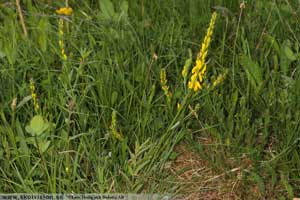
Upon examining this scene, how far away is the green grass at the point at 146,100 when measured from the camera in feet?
6.03

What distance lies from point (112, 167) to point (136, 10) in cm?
→ 84

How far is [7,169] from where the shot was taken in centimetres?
183

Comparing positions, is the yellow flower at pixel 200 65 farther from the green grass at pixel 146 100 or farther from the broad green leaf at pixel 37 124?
the broad green leaf at pixel 37 124

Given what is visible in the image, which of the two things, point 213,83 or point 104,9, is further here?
point 104,9

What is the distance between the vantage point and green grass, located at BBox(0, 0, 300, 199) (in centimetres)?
184

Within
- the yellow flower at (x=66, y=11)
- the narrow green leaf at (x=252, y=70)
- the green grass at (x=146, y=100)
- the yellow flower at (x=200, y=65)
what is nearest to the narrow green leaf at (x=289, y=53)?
the green grass at (x=146, y=100)

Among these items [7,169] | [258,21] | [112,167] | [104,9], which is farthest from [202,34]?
[7,169]

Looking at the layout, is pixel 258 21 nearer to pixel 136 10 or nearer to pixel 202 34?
pixel 202 34

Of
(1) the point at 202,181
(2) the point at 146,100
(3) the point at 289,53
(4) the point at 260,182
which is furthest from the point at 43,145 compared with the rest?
(3) the point at 289,53

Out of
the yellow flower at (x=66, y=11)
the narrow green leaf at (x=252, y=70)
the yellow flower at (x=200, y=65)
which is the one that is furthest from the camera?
the yellow flower at (x=66, y=11)

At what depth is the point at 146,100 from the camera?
79.0 inches

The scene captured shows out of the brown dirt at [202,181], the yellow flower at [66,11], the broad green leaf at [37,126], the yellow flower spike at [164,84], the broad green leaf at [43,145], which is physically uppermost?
the yellow flower at [66,11]

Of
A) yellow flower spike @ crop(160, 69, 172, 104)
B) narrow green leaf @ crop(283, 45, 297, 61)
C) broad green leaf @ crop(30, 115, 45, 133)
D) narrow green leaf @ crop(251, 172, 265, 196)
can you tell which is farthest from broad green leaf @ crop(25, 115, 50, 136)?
Answer: narrow green leaf @ crop(283, 45, 297, 61)

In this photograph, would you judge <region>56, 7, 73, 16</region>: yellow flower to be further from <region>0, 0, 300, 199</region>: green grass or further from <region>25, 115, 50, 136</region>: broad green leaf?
<region>25, 115, 50, 136</region>: broad green leaf
